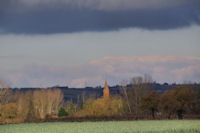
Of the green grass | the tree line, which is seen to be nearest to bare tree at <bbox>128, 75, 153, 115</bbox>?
the tree line

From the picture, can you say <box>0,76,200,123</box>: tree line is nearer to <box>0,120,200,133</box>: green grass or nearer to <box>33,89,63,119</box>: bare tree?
<box>33,89,63,119</box>: bare tree

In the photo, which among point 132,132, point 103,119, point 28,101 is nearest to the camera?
point 132,132

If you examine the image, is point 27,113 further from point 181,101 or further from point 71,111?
point 181,101

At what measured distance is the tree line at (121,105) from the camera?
110312 millimetres

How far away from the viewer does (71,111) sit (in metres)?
159

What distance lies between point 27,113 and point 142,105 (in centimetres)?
4448

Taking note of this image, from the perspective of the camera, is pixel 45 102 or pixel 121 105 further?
pixel 45 102

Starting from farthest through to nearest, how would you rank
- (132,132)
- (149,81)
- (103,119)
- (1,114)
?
(149,81) < (1,114) < (103,119) < (132,132)

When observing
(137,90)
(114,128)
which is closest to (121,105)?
(137,90)

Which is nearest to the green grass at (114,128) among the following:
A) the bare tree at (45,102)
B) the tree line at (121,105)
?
the tree line at (121,105)

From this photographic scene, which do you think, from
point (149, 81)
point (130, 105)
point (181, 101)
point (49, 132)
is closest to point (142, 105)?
point (181, 101)

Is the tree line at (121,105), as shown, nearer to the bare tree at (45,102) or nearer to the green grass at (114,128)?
the bare tree at (45,102)

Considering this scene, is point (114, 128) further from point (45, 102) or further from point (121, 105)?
point (45, 102)

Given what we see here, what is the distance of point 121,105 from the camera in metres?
143
